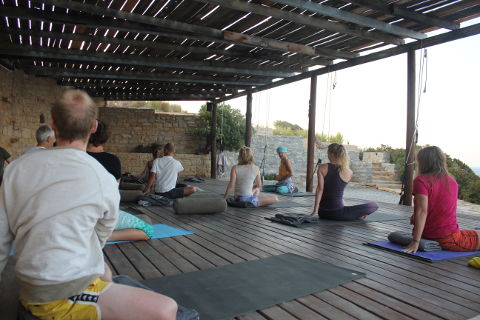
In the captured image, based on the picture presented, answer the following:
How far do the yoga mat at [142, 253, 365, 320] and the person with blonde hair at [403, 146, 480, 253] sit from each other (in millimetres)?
840

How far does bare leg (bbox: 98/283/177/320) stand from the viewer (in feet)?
4.29

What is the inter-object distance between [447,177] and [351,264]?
43.4 inches

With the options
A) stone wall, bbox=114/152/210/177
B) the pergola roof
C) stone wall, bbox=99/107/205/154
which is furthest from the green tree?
the pergola roof

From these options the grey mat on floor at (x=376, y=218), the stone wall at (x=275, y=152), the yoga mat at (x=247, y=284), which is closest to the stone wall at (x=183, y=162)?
the stone wall at (x=275, y=152)

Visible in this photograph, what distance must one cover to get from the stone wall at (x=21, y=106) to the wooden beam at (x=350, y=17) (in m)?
6.38

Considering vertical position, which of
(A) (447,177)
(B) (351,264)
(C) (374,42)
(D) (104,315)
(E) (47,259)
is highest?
(C) (374,42)

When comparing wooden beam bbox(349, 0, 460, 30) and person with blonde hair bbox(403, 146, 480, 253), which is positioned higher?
wooden beam bbox(349, 0, 460, 30)

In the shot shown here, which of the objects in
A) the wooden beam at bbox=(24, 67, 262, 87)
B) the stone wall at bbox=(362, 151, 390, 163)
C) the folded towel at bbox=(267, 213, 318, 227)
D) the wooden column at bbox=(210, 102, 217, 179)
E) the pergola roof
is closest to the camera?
the folded towel at bbox=(267, 213, 318, 227)

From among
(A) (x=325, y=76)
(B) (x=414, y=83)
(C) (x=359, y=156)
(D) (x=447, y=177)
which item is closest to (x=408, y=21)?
(B) (x=414, y=83)

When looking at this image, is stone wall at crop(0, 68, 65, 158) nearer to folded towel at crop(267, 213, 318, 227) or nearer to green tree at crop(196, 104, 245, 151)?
green tree at crop(196, 104, 245, 151)

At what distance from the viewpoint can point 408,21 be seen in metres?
5.24

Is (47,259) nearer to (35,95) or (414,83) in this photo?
(414,83)

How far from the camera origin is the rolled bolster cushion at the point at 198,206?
447 centimetres

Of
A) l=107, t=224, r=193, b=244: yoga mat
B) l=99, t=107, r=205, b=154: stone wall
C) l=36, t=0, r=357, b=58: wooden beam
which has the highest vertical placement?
l=36, t=0, r=357, b=58: wooden beam
